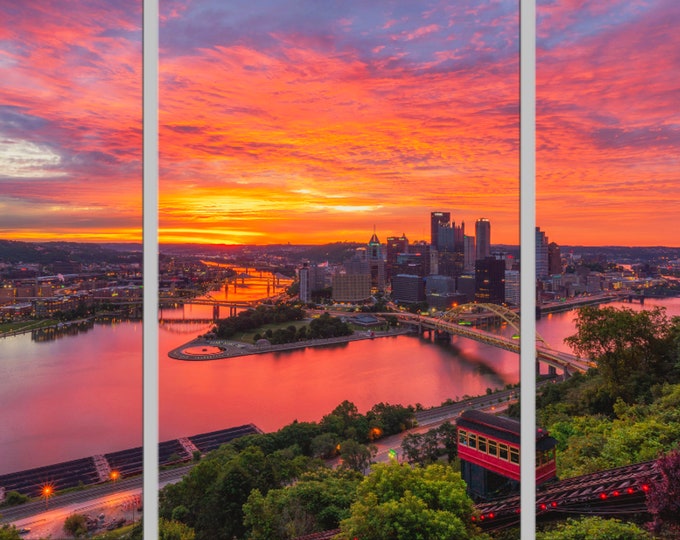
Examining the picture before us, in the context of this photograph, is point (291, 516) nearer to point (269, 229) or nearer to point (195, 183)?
point (269, 229)

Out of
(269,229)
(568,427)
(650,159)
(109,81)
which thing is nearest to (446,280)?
(568,427)

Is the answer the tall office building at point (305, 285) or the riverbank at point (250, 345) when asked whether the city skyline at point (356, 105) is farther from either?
the riverbank at point (250, 345)

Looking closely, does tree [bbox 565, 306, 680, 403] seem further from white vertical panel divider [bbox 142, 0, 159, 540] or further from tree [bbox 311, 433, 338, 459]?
white vertical panel divider [bbox 142, 0, 159, 540]

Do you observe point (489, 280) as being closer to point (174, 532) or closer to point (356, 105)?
point (356, 105)

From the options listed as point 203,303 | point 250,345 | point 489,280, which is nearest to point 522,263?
point 489,280

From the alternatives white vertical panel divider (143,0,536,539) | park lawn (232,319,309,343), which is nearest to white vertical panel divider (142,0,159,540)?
white vertical panel divider (143,0,536,539)

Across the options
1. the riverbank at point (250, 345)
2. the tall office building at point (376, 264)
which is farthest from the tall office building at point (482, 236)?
the riverbank at point (250, 345)
